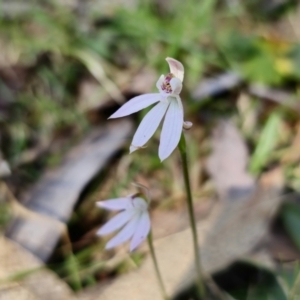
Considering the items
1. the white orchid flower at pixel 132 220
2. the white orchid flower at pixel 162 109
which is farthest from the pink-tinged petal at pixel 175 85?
the white orchid flower at pixel 132 220

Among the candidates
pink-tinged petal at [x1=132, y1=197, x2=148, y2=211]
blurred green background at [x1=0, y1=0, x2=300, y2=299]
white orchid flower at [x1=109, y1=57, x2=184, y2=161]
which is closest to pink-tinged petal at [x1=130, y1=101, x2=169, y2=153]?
white orchid flower at [x1=109, y1=57, x2=184, y2=161]

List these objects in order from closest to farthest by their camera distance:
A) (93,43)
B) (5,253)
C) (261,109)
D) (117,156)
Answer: (5,253)
(117,156)
(261,109)
(93,43)

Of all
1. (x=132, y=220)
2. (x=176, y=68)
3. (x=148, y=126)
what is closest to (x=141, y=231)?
(x=132, y=220)

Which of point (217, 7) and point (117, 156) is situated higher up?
point (217, 7)

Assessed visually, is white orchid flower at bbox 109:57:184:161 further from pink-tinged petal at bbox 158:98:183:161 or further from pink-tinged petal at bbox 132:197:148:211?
pink-tinged petal at bbox 132:197:148:211

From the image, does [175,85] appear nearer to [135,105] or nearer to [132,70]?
[135,105]

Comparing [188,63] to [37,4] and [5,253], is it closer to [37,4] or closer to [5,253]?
[37,4]

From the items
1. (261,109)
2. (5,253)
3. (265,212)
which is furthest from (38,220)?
(261,109)
